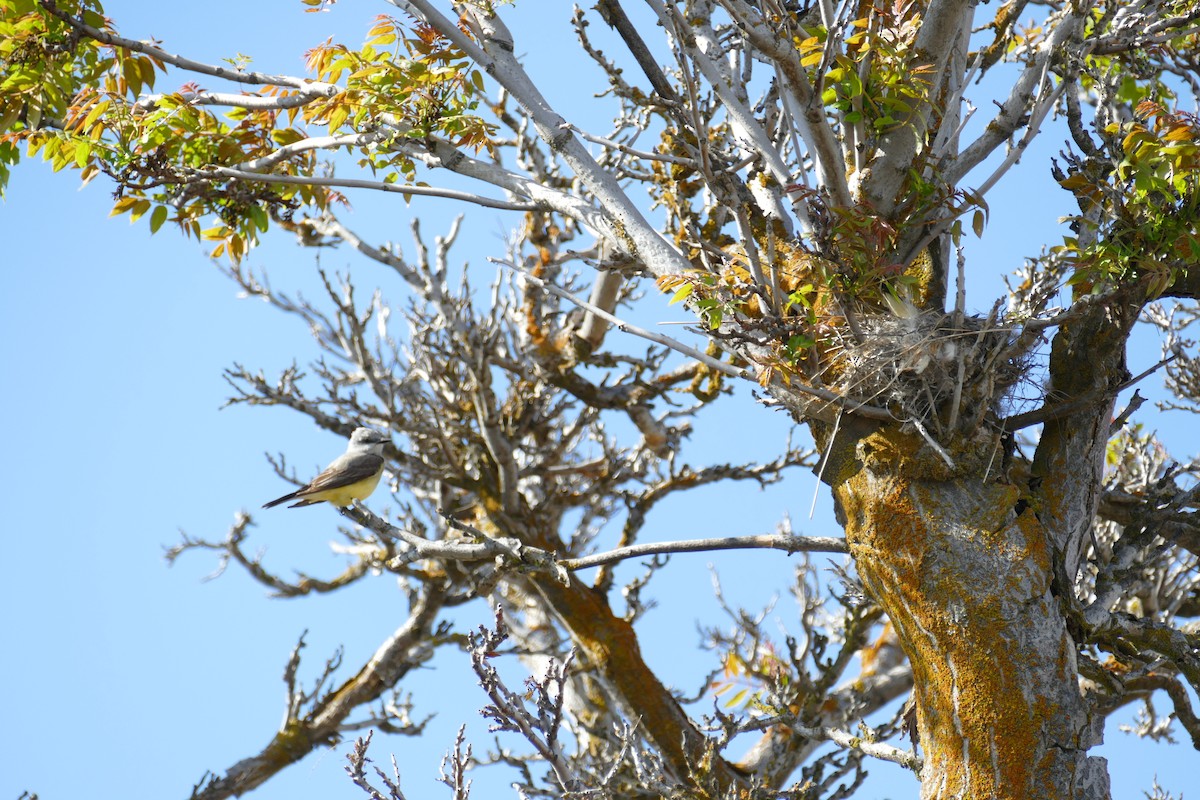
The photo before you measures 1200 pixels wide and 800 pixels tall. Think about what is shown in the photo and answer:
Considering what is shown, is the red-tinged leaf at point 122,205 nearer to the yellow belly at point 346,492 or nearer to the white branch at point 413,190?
the white branch at point 413,190

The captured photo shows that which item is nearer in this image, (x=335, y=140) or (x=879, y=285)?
(x=879, y=285)

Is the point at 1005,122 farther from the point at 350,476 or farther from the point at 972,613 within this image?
the point at 350,476

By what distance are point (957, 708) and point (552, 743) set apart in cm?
142

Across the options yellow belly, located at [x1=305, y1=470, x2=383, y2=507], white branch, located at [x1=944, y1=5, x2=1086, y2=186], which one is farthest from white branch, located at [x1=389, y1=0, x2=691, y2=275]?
yellow belly, located at [x1=305, y1=470, x2=383, y2=507]

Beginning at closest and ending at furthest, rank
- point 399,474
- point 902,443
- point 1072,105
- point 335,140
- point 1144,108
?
point 1144,108 < point 902,443 < point 1072,105 < point 335,140 < point 399,474

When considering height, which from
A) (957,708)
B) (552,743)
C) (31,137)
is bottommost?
(957,708)

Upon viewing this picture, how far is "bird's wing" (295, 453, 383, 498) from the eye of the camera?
7.09 meters

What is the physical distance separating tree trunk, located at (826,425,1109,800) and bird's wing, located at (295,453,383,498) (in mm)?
4060

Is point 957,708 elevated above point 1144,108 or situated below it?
below

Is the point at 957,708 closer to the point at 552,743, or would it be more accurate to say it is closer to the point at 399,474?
the point at 552,743

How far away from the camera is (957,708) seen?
11.6ft

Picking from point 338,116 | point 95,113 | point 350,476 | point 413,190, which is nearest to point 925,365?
point 413,190

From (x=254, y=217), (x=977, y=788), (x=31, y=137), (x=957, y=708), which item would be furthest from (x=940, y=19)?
(x=31, y=137)

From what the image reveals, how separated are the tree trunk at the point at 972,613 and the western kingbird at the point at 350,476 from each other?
407 cm
